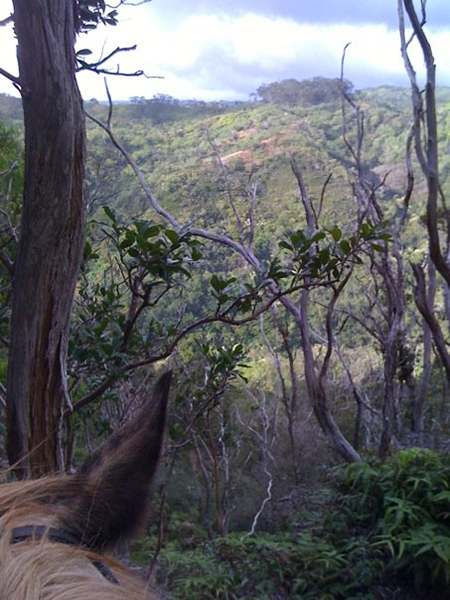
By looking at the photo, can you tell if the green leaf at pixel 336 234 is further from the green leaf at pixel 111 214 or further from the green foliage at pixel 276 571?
the green foliage at pixel 276 571

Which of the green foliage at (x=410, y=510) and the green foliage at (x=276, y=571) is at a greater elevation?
the green foliage at (x=410, y=510)

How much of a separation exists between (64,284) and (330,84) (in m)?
20.4

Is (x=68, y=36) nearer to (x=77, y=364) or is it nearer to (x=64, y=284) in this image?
(x=64, y=284)

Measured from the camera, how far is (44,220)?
1010mm

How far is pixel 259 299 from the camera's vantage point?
1.60m

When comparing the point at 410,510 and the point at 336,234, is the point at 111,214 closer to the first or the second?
the point at 336,234

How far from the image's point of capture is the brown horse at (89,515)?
1.67 ft

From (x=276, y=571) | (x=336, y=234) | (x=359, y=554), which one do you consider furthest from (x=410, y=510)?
(x=336, y=234)

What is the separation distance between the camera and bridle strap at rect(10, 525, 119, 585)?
577 millimetres

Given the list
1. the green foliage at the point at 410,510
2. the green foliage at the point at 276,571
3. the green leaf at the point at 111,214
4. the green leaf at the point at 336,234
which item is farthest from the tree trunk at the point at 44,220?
the green foliage at the point at 410,510

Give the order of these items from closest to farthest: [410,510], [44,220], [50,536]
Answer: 1. [50,536]
2. [44,220]
3. [410,510]

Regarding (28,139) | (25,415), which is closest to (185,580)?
(25,415)

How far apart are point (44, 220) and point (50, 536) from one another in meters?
0.55

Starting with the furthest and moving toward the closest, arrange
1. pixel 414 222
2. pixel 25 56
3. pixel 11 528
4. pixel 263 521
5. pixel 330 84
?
1. pixel 330 84
2. pixel 414 222
3. pixel 263 521
4. pixel 25 56
5. pixel 11 528
